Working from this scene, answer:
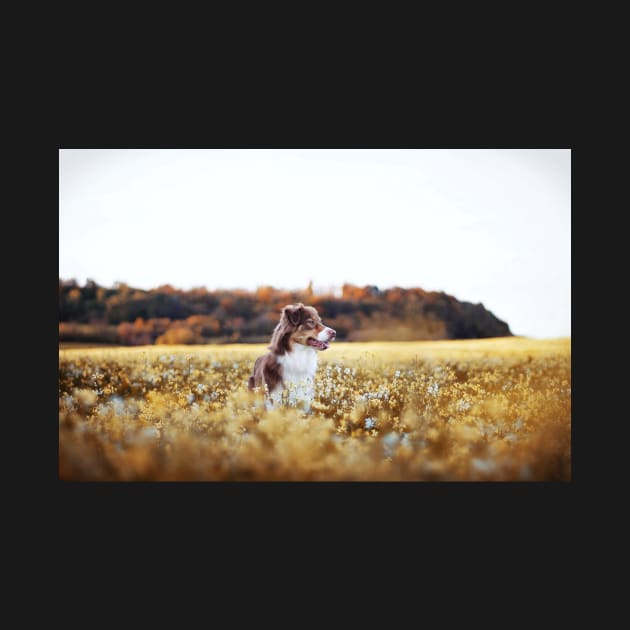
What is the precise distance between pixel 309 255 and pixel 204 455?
2.60 meters

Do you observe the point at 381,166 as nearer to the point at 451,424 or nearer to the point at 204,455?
the point at 451,424

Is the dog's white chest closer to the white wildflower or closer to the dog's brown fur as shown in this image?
the dog's brown fur

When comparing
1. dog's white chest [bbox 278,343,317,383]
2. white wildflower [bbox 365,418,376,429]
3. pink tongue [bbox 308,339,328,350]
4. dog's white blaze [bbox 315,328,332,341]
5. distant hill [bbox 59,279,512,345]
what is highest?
distant hill [bbox 59,279,512,345]

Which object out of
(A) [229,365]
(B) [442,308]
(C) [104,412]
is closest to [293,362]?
(A) [229,365]

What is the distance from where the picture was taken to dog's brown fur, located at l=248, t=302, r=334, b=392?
665 cm

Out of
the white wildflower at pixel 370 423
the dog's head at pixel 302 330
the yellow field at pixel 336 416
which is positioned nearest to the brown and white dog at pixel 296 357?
the dog's head at pixel 302 330

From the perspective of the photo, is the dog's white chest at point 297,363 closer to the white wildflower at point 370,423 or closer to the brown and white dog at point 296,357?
the brown and white dog at point 296,357

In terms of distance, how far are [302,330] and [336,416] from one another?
1.09 metres

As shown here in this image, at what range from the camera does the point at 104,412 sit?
6.71 metres

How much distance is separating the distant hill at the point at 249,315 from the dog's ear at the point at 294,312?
0.36 ft

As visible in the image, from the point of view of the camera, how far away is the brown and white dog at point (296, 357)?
665 cm

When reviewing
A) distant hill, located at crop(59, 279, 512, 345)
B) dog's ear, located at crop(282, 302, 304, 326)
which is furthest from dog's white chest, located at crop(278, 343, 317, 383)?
distant hill, located at crop(59, 279, 512, 345)

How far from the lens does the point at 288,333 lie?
22.0 feet

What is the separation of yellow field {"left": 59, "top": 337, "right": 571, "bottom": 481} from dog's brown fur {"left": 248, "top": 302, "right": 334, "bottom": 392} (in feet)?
0.76
